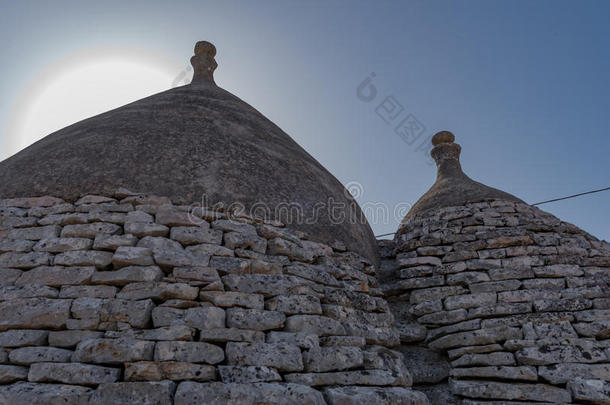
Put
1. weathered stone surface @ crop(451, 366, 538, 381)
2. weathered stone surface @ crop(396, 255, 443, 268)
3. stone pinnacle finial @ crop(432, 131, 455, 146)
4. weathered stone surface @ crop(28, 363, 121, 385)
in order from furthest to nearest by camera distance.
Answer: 1. stone pinnacle finial @ crop(432, 131, 455, 146)
2. weathered stone surface @ crop(396, 255, 443, 268)
3. weathered stone surface @ crop(451, 366, 538, 381)
4. weathered stone surface @ crop(28, 363, 121, 385)

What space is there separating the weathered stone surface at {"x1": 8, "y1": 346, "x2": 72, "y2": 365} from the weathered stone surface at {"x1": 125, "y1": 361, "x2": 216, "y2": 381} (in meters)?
0.36

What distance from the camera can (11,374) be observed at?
2.08m

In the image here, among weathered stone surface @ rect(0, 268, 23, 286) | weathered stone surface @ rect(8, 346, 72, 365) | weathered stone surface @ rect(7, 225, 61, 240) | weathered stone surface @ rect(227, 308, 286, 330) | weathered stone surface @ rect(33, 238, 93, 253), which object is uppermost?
weathered stone surface @ rect(7, 225, 61, 240)

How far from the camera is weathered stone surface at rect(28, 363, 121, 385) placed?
2059mm

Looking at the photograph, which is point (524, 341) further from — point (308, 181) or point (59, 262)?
point (59, 262)

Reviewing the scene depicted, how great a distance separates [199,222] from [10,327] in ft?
3.94

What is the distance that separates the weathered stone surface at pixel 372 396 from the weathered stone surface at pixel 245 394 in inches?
3.8

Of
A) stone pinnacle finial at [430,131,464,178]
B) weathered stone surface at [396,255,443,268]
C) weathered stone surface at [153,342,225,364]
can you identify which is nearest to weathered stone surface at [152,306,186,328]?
weathered stone surface at [153,342,225,364]

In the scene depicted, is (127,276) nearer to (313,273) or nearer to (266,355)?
(266,355)

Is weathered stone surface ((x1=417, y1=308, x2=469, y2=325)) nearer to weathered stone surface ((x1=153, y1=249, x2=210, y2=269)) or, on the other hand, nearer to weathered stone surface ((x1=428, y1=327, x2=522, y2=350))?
weathered stone surface ((x1=428, y1=327, x2=522, y2=350))

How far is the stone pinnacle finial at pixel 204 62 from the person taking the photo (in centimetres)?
585

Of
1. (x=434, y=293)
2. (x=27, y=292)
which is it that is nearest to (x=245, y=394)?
(x=27, y=292)

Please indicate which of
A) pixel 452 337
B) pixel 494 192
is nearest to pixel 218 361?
pixel 452 337

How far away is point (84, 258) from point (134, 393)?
964mm
